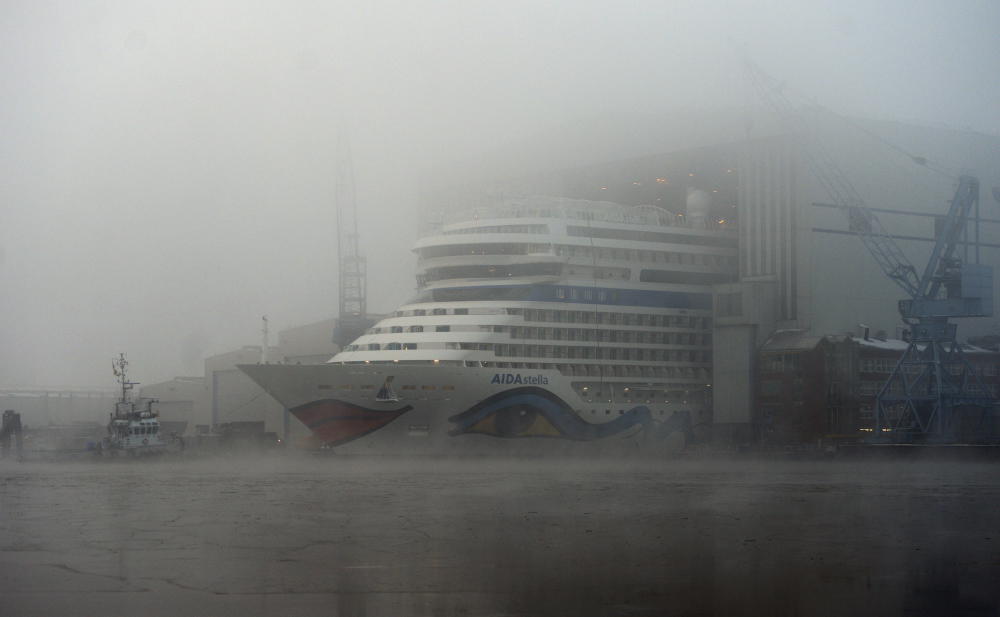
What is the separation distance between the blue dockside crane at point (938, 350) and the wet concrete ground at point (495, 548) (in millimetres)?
30640

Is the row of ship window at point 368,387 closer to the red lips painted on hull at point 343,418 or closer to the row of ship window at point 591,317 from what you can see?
the red lips painted on hull at point 343,418

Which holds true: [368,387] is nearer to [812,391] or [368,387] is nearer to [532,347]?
[532,347]

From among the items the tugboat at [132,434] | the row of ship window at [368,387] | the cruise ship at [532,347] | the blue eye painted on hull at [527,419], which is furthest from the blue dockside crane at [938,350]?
the tugboat at [132,434]

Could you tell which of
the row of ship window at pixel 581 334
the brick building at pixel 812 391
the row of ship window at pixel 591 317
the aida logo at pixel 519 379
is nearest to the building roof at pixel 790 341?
the brick building at pixel 812 391

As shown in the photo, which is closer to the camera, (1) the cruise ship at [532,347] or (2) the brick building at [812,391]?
(1) the cruise ship at [532,347]

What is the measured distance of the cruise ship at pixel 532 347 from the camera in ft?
185

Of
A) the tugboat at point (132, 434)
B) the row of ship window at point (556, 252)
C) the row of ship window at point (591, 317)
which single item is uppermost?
the row of ship window at point (556, 252)

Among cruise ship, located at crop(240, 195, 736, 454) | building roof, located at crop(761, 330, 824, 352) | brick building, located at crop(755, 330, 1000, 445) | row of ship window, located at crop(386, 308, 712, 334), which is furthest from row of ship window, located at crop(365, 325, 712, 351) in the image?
brick building, located at crop(755, 330, 1000, 445)

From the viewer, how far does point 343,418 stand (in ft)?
185

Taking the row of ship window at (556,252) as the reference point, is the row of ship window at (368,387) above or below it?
below

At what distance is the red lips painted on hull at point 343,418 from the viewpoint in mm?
56062

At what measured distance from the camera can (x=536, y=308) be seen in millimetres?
61219

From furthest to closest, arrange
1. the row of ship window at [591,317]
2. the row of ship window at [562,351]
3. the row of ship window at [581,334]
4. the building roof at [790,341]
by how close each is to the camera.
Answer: the building roof at [790,341] < the row of ship window at [591,317] < the row of ship window at [581,334] < the row of ship window at [562,351]

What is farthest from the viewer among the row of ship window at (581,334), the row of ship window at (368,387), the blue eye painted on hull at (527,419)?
the row of ship window at (581,334)
